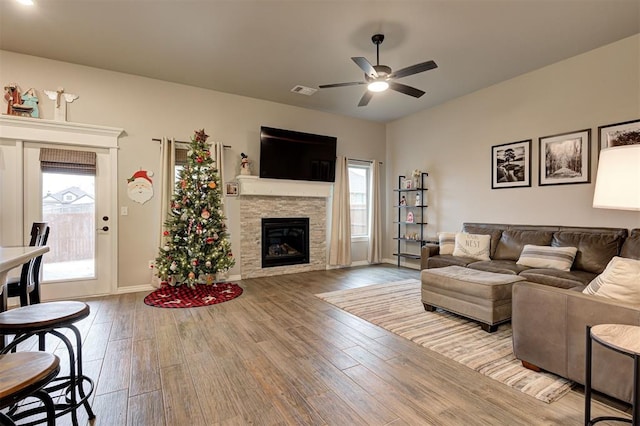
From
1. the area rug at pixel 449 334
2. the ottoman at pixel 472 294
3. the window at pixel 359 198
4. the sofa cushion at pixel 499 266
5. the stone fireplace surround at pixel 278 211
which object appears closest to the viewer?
the area rug at pixel 449 334

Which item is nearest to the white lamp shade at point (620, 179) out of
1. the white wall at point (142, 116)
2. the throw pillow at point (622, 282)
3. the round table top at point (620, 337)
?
the throw pillow at point (622, 282)

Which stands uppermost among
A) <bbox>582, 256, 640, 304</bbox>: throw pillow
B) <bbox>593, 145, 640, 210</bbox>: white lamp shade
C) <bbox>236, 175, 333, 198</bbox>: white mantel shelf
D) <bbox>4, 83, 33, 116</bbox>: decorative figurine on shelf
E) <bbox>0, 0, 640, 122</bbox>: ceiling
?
<bbox>0, 0, 640, 122</bbox>: ceiling

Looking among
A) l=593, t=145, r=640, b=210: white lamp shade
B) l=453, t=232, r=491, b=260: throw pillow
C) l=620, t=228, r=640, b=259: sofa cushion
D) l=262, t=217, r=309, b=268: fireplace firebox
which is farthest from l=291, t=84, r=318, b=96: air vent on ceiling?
l=620, t=228, r=640, b=259: sofa cushion

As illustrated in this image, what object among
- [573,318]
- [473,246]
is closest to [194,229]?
[473,246]

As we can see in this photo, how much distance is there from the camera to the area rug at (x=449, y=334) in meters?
2.17

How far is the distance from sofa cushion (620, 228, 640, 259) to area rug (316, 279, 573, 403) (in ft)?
5.16

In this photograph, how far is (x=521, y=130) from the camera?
467 centimetres

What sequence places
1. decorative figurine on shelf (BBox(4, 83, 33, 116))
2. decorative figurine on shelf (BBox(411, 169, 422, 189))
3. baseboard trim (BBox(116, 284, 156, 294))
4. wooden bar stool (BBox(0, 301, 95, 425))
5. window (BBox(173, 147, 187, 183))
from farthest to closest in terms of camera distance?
decorative figurine on shelf (BBox(411, 169, 422, 189)) → window (BBox(173, 147, 187, 183)) → baseboard trim (BBox(116, 284, 156, 294)) → decorative figurine on shelf (BBox(4, 83, 33, 116)) → wooden bar stool (BBox(0, 301, 95, 425))

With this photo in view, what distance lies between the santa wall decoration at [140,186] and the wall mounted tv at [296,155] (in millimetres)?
1741

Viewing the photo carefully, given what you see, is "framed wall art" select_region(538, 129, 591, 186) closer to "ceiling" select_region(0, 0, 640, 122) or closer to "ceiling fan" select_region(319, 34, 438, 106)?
"ceiling" select_region(0, 0, 640, 122)

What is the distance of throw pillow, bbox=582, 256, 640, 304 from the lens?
1.89 m

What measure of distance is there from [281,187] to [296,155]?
67cm

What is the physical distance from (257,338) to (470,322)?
7.33ft

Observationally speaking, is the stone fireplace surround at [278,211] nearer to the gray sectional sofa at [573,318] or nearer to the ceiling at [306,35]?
the ceiling at [306,35]
